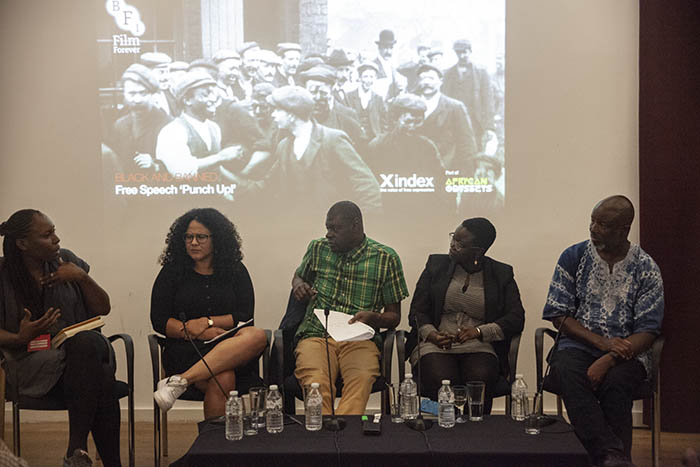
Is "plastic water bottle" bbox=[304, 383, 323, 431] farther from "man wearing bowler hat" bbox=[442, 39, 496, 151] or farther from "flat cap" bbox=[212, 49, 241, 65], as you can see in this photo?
"flat cap" bbox=[212, 49, 241, 65]

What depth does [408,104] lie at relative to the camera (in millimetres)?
4438

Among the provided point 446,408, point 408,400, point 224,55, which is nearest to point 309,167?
point 224,55

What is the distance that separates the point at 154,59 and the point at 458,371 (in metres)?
2.54

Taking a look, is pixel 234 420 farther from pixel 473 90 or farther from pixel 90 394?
pixel 473 90

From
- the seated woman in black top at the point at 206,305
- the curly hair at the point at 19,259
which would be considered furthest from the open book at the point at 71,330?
the seated woman in black top at the point at 206,305

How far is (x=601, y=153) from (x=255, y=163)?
2030 mm

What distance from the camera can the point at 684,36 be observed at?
415cm

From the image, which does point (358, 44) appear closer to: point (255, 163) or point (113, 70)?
point (255, 163)

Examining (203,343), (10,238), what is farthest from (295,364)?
(10,238)

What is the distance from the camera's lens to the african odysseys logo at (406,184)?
14.6 feet

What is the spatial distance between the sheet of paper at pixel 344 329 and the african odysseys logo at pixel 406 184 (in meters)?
1.03

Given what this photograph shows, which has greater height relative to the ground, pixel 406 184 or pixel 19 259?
pixel 406 184

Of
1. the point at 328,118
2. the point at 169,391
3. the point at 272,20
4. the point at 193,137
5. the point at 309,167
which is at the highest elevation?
the point at 272,20

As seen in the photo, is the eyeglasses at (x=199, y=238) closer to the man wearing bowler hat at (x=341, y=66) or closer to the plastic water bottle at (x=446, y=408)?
the man wearing bowler hat at (x=341, y=66)
